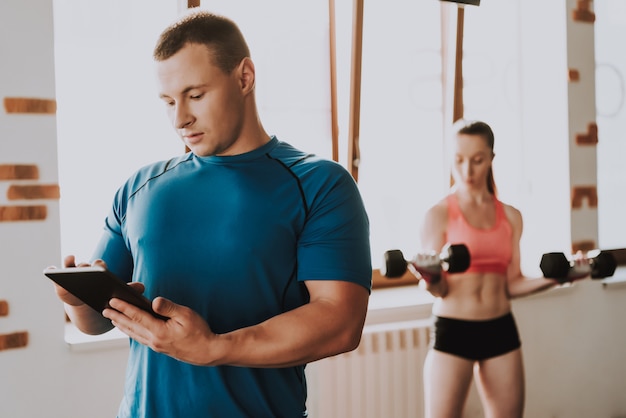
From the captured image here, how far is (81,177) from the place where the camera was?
2615 millimetres

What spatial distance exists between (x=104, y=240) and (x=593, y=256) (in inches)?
81.9

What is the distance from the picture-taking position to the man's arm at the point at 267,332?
106 cm

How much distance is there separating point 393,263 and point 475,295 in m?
0.47

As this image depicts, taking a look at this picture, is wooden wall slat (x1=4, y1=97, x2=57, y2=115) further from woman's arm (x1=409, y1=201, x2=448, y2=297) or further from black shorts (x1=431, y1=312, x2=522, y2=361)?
black shorts (x1=431, y1=312, x2=522, y2=361)

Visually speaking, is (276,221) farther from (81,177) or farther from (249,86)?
(81,177)

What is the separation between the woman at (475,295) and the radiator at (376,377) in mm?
311

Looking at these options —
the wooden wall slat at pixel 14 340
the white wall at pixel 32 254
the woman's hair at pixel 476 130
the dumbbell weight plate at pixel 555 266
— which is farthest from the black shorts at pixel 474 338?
the wooden wall slat at pixel 14 340

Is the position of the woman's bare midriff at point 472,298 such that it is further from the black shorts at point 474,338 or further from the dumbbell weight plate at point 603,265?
the dumbbell weight plate at point 603,265

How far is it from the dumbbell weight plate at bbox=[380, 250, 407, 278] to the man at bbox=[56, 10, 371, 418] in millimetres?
1153

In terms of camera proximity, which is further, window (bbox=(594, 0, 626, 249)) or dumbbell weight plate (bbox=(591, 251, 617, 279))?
window (bbox=(594, 0, 626, 249))

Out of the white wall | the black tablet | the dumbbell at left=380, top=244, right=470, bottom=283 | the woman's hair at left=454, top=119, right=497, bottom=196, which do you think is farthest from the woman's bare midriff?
the black tablet

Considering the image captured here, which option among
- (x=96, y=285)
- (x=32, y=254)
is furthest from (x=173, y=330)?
(x=32, y=254)

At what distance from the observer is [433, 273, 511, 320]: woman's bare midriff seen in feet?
8.70

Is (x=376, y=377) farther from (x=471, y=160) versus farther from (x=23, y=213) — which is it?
(x=23, y=213)
